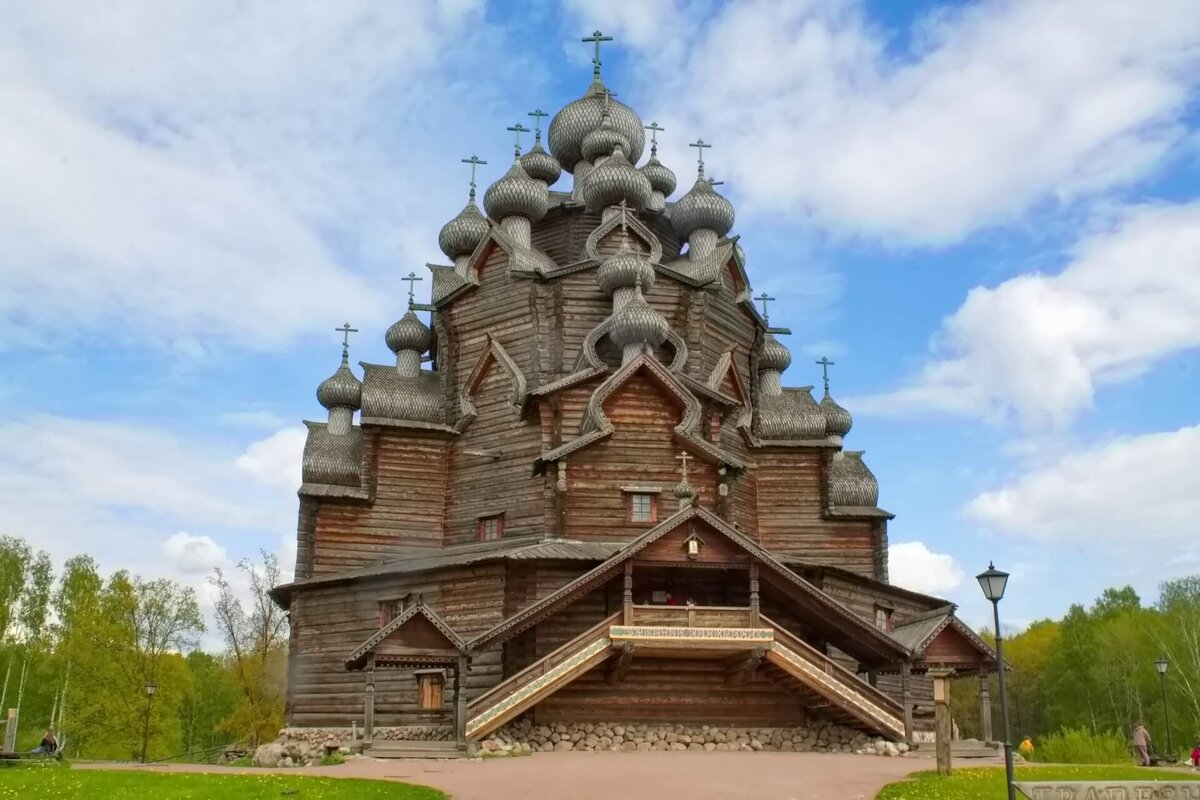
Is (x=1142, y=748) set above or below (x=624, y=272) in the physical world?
below

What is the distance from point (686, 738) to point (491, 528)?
22.9ft

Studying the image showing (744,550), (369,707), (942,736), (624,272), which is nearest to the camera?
(942,736)

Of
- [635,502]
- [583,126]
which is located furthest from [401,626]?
[583,126]

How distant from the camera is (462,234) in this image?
28562 mm

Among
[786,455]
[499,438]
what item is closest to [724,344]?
[786,455]

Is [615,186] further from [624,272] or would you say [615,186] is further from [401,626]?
[401,626]

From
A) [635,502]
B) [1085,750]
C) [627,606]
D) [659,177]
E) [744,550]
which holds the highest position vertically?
[659,177]

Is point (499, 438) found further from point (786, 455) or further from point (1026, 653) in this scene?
point (1026, 653)

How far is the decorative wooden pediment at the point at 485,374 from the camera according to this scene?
23688 mm

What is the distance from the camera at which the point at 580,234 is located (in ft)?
89.7

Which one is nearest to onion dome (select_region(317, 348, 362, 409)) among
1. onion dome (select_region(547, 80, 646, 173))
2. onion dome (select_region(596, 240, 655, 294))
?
onion dome (select_region(596, 240, 655, 294))

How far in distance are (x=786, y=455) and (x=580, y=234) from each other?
8125 millimetres

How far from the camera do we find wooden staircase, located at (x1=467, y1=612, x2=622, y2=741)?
16.4 meters

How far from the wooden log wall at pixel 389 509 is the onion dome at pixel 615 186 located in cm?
765
